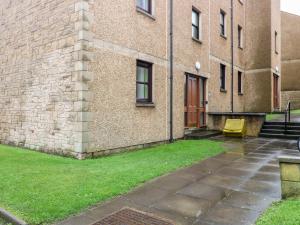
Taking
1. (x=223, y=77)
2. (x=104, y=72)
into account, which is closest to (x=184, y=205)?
(x=104, y=72)

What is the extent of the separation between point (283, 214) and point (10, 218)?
12.3 feet

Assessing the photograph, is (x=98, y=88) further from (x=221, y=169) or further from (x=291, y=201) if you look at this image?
(x=291, y=201)

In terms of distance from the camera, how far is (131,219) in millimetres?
4160

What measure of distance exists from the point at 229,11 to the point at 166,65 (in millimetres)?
8985

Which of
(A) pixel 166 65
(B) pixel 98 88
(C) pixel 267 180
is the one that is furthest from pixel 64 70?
(C) pixel 267 180

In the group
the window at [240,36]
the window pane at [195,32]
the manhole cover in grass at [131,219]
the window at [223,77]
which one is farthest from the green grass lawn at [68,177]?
the window at [240,36]

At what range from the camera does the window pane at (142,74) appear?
35.0 feet

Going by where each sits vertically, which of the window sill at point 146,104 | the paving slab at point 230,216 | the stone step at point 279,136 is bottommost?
the paving slab at point 230,216

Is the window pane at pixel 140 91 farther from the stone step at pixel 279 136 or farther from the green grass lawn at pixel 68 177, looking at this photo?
the stone step at pixel 279 136

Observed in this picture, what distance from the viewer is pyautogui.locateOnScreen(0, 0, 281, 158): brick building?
8.52 metres

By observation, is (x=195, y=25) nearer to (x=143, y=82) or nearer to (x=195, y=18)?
(x=195, y=18)

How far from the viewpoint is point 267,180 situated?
19.8 feet

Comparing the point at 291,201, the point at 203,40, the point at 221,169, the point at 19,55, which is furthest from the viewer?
the point at 203,40

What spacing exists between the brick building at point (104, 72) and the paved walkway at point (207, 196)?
3.24m
